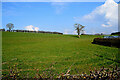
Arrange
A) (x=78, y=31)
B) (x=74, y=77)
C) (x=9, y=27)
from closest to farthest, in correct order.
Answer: (x=74, y=77) → (x=78, y=31) → (x=9, y=27)

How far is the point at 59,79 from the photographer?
2.21 m

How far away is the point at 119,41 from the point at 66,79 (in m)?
→ 10.3

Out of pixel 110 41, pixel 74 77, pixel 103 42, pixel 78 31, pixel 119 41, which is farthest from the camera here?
pixel 78 31

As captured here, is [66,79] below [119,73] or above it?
below

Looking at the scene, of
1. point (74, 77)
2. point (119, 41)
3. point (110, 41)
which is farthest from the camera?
point (110, 41)

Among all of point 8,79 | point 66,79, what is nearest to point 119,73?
point 66,79

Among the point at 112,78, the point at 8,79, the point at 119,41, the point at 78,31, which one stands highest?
the point at 78,31

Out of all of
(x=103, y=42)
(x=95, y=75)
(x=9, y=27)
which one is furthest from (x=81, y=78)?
(x=9, y=27)

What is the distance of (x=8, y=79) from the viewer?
2.29 meters

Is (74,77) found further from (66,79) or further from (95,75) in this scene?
(95,75)

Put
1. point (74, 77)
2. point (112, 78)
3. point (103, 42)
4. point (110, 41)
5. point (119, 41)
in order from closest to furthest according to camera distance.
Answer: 1. point (112, 78)
2. point (74, 77)
3. point (119, 41)
4. point (110, 41)
5. point (103, 42)

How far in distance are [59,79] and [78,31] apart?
42337 mm

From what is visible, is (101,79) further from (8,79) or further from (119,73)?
(8,79)

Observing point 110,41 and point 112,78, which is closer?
point 112,78
